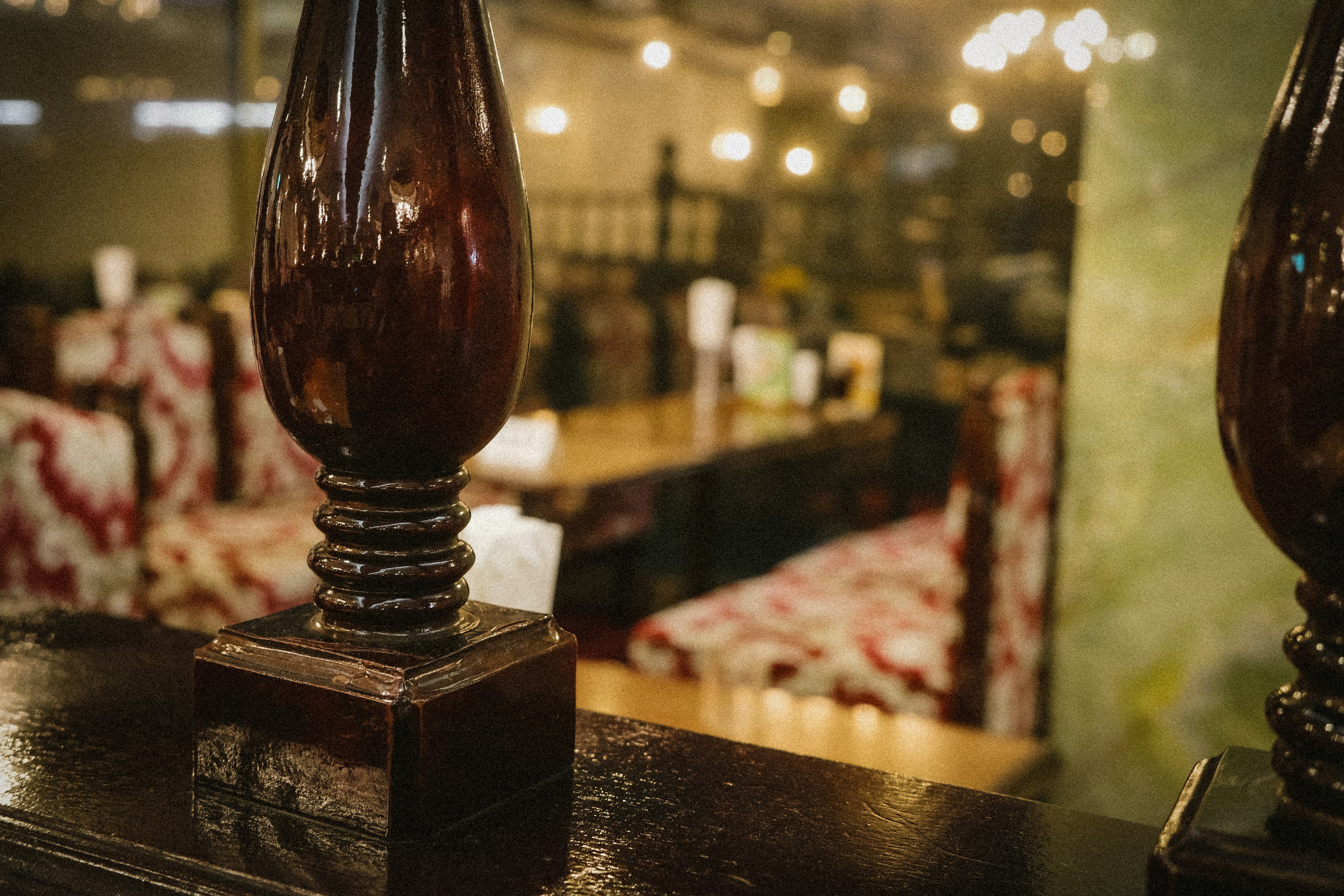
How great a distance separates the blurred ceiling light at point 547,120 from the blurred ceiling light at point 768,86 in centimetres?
107

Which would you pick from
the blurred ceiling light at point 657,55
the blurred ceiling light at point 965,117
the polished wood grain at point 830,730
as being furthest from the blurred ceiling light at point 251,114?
the polished wood grain at point 830,730

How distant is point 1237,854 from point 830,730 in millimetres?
1217

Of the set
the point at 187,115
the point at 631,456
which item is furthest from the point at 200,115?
the point at 631,456

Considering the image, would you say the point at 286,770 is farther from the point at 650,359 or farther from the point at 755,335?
the point at 650,359

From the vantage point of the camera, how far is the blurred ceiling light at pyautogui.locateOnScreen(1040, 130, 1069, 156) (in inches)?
227

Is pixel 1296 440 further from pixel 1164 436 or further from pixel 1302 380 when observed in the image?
pixel 1164 436

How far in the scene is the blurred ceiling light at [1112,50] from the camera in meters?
2.12

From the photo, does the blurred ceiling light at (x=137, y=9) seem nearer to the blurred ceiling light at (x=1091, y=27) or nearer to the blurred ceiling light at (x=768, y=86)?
the blurred ceiling light at (x=768, y=86)

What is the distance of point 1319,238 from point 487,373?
1.10ft

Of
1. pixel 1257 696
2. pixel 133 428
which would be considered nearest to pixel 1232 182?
pixel 1257 696

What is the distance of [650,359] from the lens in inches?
229


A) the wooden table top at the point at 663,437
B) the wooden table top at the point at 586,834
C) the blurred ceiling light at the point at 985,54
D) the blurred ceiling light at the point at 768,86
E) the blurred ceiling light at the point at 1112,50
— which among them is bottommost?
the wooden table top at the point at 663,437

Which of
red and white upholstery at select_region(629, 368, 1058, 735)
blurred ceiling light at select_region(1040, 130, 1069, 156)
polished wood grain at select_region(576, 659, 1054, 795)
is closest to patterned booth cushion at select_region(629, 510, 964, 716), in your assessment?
red and white upholstery at select_region(629, 368, 1058, 735)

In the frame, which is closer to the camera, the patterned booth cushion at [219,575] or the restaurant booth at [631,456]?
the restaurant booth at [631,456]
